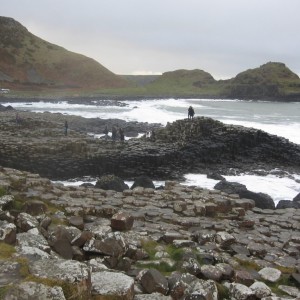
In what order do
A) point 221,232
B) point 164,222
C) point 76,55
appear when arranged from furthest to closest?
point 76,55 < point 164,222 < point 221,232

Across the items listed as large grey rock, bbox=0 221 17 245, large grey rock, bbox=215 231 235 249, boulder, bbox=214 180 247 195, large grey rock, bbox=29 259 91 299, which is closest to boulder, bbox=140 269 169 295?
large grey rock, bbox=29 259 91 299

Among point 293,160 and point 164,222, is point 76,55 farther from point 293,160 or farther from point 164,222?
point 164,222

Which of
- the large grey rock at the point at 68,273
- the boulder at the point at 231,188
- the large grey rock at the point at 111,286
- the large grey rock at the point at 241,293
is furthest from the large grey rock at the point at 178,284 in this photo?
the boulder at the point at 231,188

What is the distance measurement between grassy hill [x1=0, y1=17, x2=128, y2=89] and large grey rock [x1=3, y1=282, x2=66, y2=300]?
387ft

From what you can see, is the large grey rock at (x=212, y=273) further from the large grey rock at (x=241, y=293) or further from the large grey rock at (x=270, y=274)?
→ the large grey rock at (x=270, y=274)

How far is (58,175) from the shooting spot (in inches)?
832

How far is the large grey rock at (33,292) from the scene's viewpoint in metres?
3.80

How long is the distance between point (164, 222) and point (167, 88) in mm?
151201

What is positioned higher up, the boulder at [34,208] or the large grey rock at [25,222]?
the large grey rock at [25,222]

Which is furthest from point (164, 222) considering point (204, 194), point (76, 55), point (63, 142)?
point (76, 55)

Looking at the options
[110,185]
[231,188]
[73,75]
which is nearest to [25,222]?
[110,185]

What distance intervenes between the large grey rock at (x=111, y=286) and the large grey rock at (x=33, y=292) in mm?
579

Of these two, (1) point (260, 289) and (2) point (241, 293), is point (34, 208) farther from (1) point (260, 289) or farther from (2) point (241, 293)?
(1) point (260, 289)

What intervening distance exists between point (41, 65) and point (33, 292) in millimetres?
132392
